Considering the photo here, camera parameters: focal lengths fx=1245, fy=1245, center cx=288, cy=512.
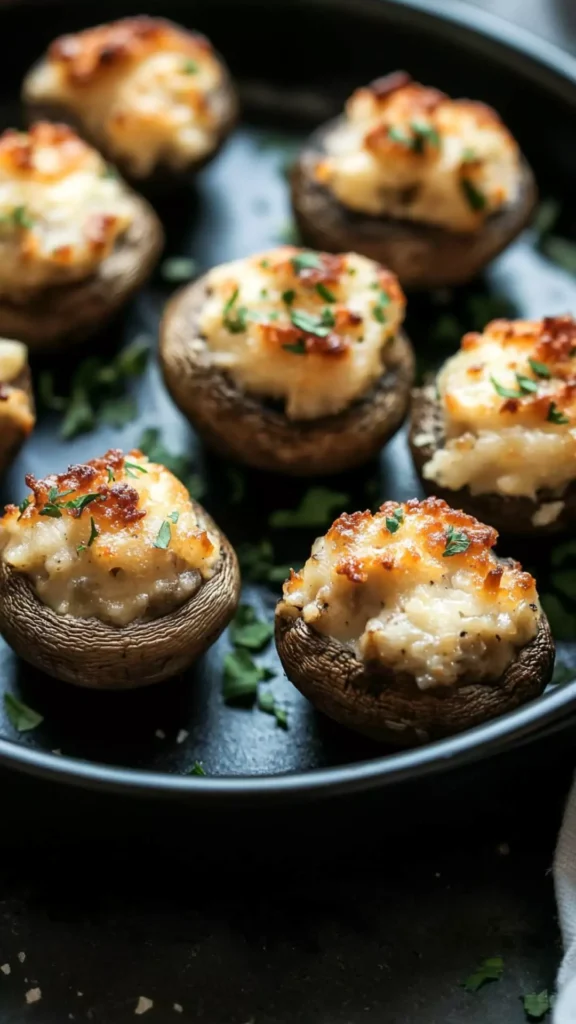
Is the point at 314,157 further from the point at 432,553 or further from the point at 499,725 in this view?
the point at 499,725

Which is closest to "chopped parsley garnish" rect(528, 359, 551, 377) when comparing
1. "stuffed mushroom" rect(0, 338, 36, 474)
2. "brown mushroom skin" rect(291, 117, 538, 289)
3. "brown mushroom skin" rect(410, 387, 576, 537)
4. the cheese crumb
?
"brown mushroom skin" rect(410, 387, 576, 537)

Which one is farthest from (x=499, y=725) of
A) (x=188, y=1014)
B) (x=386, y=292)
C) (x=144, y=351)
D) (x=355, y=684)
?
(x=144, y=351)

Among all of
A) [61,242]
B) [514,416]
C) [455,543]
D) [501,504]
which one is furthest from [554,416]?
[61,242]

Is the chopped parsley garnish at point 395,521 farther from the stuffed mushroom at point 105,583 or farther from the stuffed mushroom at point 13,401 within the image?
the stuffed mushroom at point 13,401

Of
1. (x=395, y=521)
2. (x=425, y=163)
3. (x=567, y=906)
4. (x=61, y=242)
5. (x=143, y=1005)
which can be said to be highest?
(x=425, y=163)

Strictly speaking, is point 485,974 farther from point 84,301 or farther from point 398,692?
point 84,301

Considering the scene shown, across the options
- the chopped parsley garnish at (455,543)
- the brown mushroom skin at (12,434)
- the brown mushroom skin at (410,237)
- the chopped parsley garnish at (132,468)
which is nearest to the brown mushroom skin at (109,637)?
the chopped parsley garnish at (132,468)
